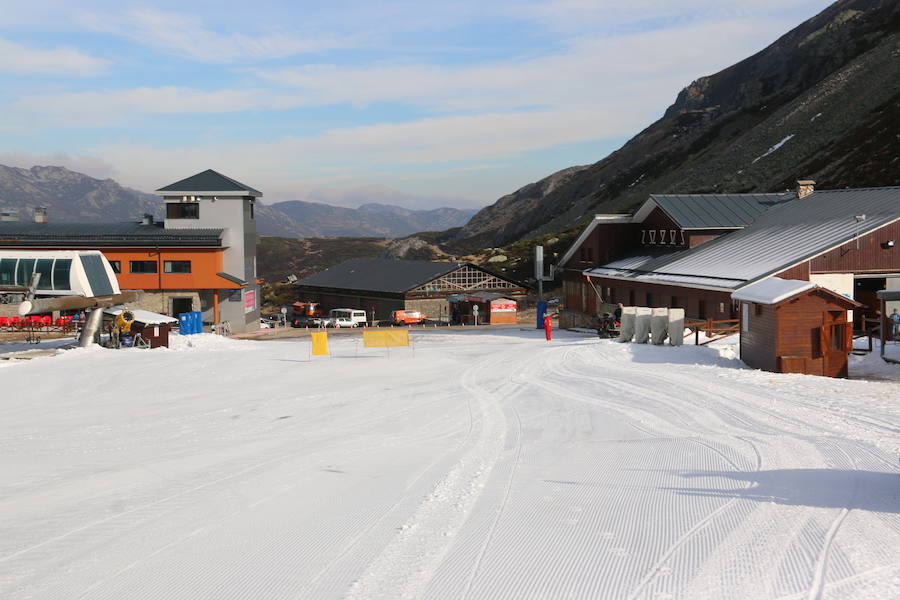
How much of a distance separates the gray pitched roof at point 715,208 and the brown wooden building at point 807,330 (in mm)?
20297

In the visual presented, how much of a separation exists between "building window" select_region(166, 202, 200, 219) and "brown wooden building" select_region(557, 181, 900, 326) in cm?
2754

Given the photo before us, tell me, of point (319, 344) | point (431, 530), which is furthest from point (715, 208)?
point (431, 530)

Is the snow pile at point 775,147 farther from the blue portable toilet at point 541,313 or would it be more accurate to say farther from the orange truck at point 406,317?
the blue portable toilet at point 541,313

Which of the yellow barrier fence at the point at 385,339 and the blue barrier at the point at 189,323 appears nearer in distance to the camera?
the yellow barrier fence at the point at 385,339

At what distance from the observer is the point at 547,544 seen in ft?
30.0

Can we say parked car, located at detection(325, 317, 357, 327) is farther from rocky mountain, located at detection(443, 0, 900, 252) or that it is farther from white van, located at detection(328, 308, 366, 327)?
rocky mountain, located at detection(443, 0, 900, 252)

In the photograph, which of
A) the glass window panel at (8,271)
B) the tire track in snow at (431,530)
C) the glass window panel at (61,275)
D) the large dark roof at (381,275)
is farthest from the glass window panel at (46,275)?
the large dark roof at (381,275)

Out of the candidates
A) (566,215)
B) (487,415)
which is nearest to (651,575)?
(487,415)

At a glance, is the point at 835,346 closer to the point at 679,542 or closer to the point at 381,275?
the point at 679,542

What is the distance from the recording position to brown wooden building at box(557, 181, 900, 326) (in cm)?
3444

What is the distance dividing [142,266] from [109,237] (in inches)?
121

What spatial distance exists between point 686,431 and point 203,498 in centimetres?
956

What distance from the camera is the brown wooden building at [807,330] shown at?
2448 cm

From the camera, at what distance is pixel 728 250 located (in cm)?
4053
